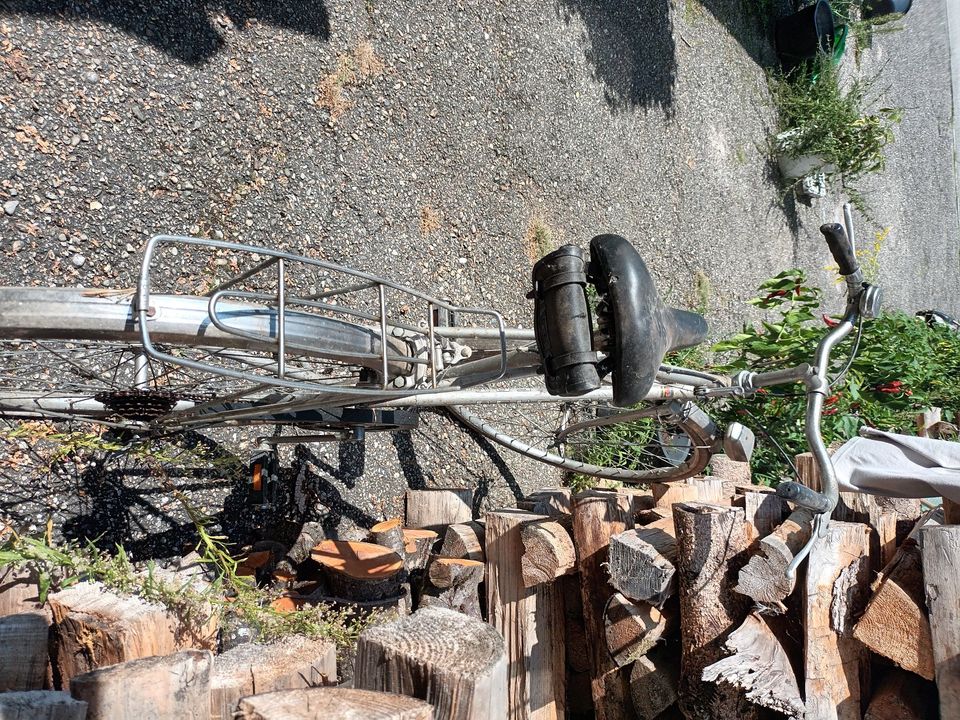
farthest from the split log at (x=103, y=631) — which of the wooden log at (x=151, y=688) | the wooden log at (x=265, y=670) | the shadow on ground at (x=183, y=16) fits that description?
the shadow on ground at (x=183, y=16)

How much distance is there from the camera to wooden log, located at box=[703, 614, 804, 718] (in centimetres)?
217

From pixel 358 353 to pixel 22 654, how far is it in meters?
1.05

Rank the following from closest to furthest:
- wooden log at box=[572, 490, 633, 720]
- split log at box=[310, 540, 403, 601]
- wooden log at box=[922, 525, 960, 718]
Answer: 1. wooden log at box=[922, 525, 960, 718]
2. wooden log at box=[572, 490, 633, 720]
3. split log at box=[310, 540, 403, 601]

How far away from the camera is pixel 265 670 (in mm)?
1573

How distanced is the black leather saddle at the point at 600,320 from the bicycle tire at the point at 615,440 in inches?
44.7

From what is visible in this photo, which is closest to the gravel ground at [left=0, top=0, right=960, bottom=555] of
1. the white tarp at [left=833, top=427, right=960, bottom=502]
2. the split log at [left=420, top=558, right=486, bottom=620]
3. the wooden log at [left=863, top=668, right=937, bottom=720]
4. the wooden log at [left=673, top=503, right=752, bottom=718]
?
the split log at [left=420, top=558, right=486, bottom=620]

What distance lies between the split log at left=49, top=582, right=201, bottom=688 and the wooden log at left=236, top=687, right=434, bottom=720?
51 cm

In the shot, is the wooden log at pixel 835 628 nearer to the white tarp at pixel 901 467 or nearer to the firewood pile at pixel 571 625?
the firewood pile at pixel 571 625

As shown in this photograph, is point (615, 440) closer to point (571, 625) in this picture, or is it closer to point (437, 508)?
point (437, 508)

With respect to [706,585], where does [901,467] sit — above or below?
above

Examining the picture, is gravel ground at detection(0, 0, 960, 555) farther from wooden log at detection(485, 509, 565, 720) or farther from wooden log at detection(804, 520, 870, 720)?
wooden log at detection(804, 520, 870, 720)

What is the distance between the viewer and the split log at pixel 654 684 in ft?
8.45

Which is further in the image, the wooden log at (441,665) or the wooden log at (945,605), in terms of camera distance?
the wooden log at (945,605)

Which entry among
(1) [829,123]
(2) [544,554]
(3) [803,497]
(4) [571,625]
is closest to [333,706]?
(3) [803,497]
